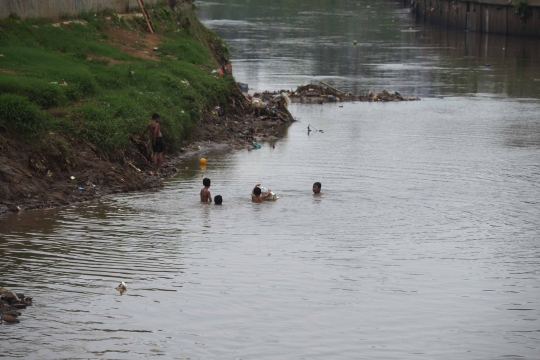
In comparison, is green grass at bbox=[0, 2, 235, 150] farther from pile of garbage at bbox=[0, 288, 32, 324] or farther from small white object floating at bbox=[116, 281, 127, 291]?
pile of garbage at bbox=[0, 288, 32, 324]

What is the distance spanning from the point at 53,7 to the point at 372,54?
30074 millimetres

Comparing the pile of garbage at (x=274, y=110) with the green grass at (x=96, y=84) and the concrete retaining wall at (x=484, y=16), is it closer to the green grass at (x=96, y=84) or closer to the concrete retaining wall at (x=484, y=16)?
the green grass at (x=96, y=84)

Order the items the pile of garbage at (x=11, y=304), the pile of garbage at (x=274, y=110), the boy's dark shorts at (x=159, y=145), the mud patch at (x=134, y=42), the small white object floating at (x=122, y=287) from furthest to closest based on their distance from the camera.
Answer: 1. the pile of garbage at (x=274, y=110)
2. the mud patch at (x=134, y=42)
3. the boy's dark shorts at (x=159, y=145)
4. the small white object floating at (x=122, y=287)
5. the pile of garbage at (x=11, y=304)

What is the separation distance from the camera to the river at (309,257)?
10.6 meters

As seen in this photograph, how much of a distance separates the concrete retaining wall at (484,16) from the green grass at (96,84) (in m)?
35.2

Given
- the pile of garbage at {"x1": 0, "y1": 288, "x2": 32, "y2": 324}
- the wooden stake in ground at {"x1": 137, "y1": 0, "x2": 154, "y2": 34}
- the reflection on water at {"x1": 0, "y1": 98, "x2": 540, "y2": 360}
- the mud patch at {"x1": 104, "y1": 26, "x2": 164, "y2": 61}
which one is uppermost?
the wooden stake in ground at {"x1": 137, "y1": 0, "x2": 154, "y2": 34}

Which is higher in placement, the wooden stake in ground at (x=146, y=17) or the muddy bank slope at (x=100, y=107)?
the wooden stake in ground at (x=146, y=17)

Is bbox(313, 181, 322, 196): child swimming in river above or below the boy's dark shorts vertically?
below

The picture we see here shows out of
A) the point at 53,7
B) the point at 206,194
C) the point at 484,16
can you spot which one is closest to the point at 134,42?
the point at 53,7

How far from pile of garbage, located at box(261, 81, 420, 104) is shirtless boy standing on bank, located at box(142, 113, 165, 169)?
13715 millimetres

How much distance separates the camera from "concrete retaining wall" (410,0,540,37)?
60.1m

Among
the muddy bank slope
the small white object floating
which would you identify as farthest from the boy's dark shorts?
the small white object floating

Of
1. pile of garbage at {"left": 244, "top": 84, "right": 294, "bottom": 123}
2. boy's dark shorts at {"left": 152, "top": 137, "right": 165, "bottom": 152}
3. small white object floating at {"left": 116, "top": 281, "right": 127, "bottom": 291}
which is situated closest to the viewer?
small white object floating at {"left": 116, "top": 281, "right": 127, "bottom": 291}

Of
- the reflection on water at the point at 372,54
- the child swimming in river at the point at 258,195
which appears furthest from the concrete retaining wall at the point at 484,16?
the child swimming in river at the point at 258,195
